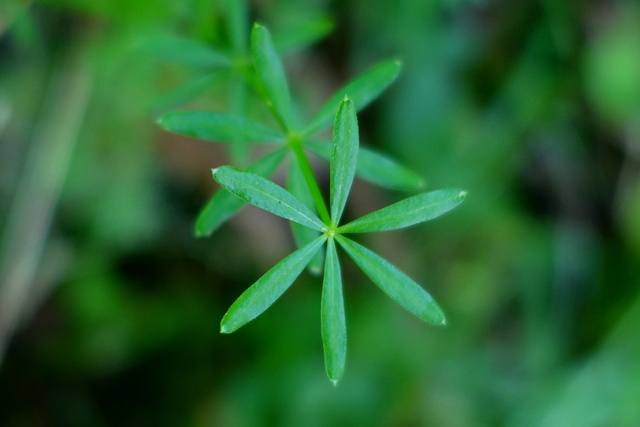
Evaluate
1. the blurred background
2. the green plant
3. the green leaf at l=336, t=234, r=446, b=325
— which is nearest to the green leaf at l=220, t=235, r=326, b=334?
the green plant

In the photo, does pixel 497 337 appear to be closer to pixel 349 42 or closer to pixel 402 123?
pixel 402 123

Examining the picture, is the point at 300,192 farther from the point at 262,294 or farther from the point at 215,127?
the point at 262,294

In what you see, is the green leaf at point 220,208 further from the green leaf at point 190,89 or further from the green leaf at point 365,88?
the green leaf at point 190,89

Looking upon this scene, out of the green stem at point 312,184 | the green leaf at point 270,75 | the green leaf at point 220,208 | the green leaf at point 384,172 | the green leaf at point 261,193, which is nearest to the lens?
the green leaf at point 261,193

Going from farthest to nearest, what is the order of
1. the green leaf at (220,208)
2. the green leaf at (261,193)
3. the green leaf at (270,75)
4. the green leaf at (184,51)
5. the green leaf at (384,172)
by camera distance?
the green leaf at (184,51), the green leaf at (384,172), the green leaf at (220,208), the green leaf at (270,75), the green leaf at (261,193)

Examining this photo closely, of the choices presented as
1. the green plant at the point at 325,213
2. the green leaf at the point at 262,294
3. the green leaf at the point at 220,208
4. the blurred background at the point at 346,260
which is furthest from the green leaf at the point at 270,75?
the blurred background at the point at 346,260

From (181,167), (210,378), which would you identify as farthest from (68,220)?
(210,378)
